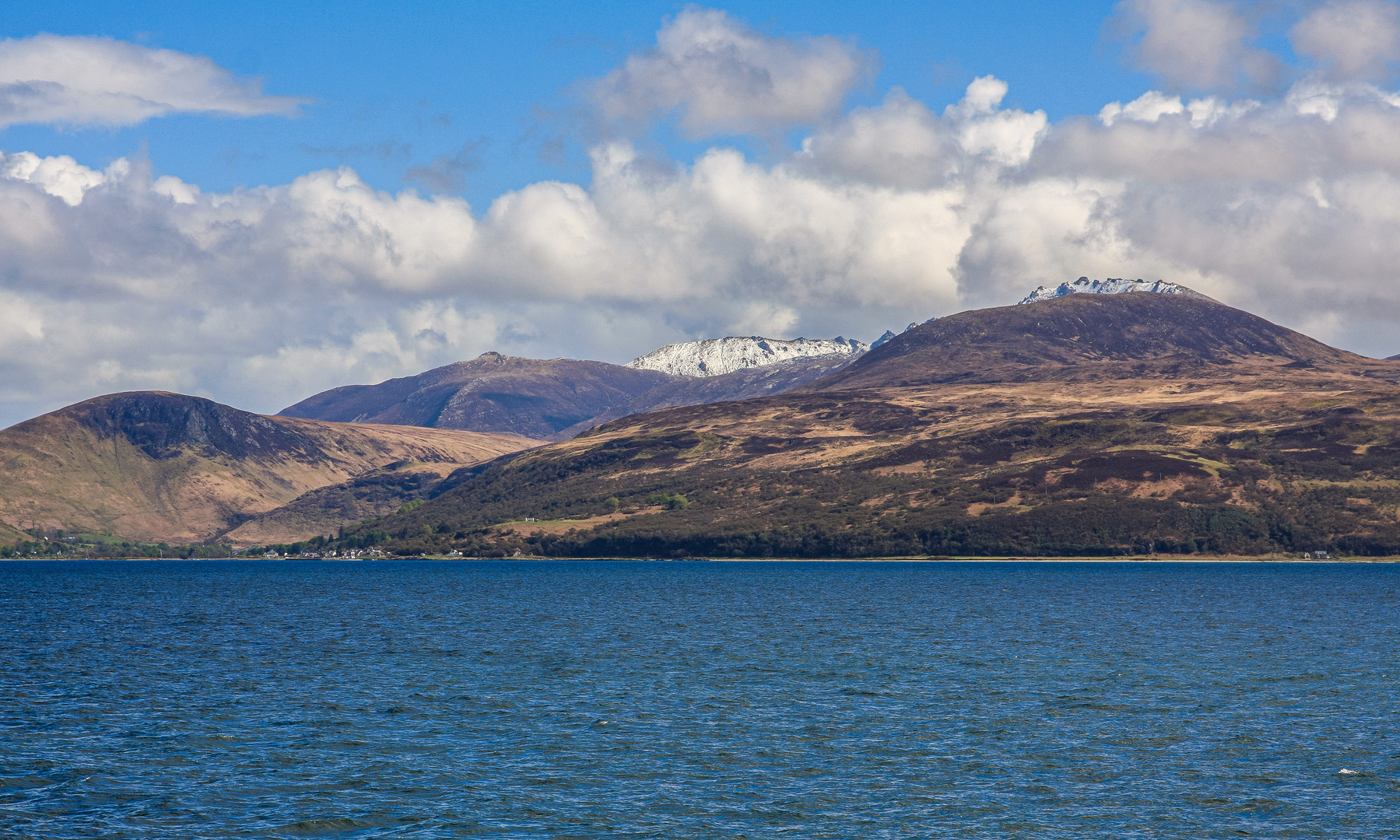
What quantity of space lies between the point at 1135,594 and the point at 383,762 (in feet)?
528

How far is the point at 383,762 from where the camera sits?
58.5 m

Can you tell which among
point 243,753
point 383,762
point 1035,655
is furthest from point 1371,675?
point 243,753

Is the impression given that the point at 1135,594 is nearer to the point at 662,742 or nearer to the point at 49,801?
the point at 662,742

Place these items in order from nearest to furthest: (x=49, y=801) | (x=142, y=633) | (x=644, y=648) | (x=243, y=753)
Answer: (x=49, y=801) → (x=243, y=753) → (x=644, y=648) → (x=142, y=633)

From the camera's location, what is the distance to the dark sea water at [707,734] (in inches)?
1911

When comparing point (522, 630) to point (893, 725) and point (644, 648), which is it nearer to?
point (644, 648)

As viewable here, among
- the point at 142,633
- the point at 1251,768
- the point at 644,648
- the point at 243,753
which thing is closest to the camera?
the point at 1251,768

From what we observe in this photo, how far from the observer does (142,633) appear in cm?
13025

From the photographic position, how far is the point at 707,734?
216ft

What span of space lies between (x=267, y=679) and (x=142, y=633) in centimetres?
5109

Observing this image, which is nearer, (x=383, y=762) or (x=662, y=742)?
(x=383, y=762)

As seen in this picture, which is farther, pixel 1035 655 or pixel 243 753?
pixel 1035 655

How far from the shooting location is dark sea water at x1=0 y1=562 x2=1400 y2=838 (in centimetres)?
4853

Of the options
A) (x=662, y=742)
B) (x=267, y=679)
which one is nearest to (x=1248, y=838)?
(x=662, y=742)
